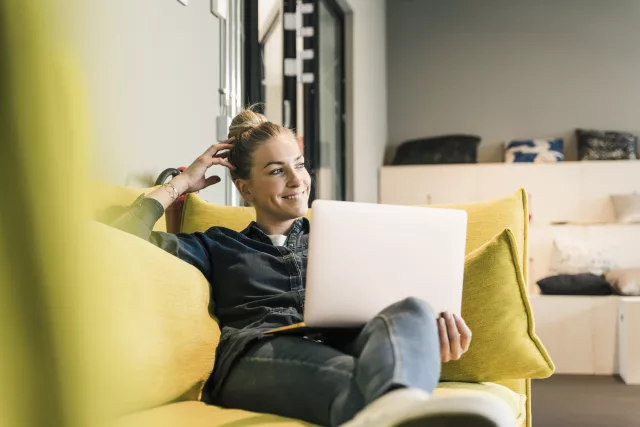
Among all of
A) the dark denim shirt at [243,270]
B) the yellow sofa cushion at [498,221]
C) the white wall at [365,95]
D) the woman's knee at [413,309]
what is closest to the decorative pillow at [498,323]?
the yellow sofa cushion at [498,221]

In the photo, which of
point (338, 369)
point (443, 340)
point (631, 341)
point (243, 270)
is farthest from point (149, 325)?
point (631, 341)

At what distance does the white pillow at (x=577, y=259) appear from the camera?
4242mm

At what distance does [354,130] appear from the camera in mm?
4453

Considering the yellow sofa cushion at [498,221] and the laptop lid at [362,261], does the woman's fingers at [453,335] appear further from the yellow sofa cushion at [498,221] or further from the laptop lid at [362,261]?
the yellow sofa cushion at [498,221]

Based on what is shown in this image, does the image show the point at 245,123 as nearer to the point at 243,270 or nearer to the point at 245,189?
the point at 245,189

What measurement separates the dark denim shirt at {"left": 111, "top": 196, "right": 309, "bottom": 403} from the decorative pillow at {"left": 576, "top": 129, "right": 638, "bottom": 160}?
4.02 m

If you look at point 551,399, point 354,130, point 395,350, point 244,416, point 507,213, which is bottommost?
point 551,399

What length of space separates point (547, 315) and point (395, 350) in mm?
3447

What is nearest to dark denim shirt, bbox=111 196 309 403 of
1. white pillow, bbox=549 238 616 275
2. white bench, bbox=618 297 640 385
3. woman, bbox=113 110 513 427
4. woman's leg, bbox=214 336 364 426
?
woman, bbox=113 110 513 427

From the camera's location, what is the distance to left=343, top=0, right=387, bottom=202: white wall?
4.45m

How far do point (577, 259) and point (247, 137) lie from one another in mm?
3273

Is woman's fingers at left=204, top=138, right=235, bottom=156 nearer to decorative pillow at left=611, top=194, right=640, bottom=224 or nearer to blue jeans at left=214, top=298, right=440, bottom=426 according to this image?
blue jeans at left=214, top=298, right=440, bottom=426

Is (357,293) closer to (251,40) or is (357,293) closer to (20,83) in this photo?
(20,83)

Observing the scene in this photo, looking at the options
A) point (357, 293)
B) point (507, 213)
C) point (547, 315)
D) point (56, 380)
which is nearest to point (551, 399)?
point (547, 315)
